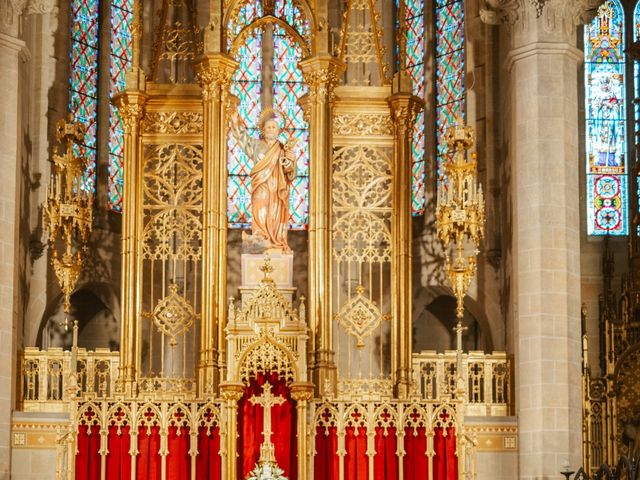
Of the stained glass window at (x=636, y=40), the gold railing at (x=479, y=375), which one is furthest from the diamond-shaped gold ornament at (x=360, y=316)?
the stained glass window at (x=636, y=40)

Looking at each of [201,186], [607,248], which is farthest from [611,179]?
[201,186]

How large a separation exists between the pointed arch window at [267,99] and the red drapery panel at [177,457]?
8328 millimetres

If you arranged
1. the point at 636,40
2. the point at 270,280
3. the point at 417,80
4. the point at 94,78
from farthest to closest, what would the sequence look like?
the point at 417,80 → the point at 636,40 → the point at 94,78 → the point at 270,280

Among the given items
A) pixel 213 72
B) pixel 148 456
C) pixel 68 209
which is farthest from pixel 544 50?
pixel 148 456

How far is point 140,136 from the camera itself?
94.6 ft

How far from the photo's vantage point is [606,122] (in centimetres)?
3366

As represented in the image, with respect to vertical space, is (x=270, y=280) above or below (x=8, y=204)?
below

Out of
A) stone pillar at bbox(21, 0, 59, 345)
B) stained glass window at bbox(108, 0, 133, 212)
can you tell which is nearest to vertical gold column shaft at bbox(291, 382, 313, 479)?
stone pillar at bbox(21, 0, 59, 345)

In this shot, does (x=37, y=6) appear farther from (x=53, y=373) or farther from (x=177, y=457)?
(x=177, y=457)

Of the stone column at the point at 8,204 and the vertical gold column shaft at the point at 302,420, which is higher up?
the stone column at the point at 8,204

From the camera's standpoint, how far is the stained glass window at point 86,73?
32719mm

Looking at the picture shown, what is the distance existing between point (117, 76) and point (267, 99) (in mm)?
3498

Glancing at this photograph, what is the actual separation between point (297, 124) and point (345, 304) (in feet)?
25.3

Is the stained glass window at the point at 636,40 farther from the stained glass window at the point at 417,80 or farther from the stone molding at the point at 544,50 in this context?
the stone molding at the point at 544,50
